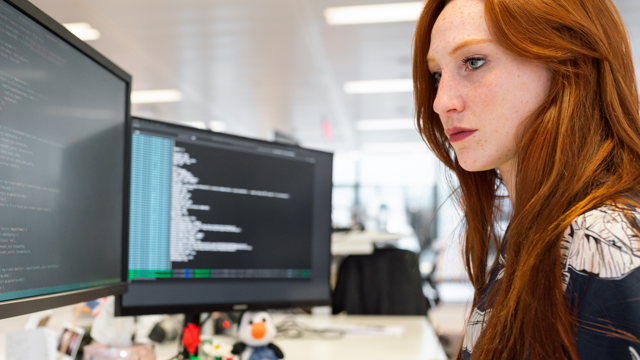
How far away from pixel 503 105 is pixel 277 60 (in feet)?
14.1

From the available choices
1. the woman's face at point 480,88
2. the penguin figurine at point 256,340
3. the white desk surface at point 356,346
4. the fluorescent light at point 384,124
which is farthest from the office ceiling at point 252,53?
the woman's face at point 480,88

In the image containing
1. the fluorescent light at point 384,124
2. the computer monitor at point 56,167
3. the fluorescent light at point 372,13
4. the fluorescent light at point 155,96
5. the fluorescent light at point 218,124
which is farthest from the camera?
the fluorescent light at point 218,124

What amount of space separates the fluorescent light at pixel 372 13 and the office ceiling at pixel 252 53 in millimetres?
81

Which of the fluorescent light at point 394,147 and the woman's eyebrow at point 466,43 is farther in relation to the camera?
the fluorescent light at point 394,147

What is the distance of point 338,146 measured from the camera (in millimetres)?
9273

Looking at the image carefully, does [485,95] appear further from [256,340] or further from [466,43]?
[256,340]

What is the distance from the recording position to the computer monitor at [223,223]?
1.01 meters

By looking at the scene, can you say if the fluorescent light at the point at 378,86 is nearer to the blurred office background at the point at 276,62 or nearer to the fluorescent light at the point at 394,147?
the blurred office background at the point at 276,62

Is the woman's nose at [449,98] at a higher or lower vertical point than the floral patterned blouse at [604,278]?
higher

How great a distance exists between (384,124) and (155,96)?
11.5ft

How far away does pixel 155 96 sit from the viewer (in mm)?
6066

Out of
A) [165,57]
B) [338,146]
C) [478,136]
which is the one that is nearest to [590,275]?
[478,136]

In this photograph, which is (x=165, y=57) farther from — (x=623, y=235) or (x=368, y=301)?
(x=623, y=235)

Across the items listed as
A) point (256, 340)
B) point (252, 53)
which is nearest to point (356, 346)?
point (256, 340)
